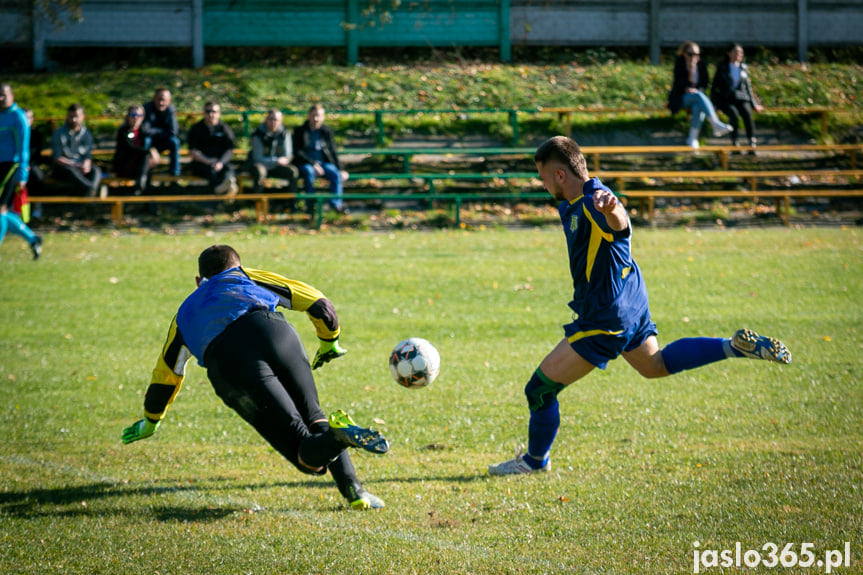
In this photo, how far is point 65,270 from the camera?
1292cm

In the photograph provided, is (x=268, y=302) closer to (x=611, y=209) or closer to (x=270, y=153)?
(x=611, y=209)

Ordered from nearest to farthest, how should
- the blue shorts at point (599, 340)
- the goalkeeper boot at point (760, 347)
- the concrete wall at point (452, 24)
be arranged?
the goalkeeper boot at point (760, 347), the blue shorts at point (599, 340), the concrete wall at point (452, 24)

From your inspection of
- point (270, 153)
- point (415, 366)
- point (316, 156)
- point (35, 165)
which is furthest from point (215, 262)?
point (35, 165)

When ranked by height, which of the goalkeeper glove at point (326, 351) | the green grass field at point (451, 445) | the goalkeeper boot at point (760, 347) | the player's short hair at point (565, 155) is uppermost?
the player's short hair at point (565, 155)

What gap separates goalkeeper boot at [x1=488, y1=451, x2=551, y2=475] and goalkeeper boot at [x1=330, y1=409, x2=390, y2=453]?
145 cm

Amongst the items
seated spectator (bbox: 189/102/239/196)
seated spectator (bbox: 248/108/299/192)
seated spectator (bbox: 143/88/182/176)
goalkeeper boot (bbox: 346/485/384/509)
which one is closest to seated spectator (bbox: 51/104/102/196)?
seated spectator (bbox: 143/88/182/176)

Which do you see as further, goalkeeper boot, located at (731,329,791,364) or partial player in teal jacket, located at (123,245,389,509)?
goalkeeper boot, located at (731,329,791,364)

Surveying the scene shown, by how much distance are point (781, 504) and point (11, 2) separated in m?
22.9

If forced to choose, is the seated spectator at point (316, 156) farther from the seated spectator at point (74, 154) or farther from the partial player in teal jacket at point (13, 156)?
the partial player in teal jacket at point (13, 156)

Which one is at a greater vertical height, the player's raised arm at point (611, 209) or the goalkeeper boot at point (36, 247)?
the player's raised arm at point (611, 209)

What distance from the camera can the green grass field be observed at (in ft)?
14.2

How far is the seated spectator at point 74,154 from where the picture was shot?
54.2ft

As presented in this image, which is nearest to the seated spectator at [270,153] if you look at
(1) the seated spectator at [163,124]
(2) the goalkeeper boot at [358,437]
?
(1) the seated spectator at [163,124]

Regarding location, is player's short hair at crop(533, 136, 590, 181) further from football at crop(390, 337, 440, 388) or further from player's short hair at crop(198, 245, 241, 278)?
player's short hair at crop(198, 245, 241, 278)
